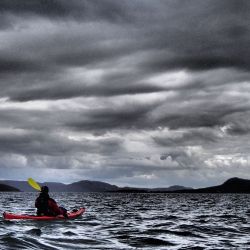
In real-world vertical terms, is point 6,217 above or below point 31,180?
below

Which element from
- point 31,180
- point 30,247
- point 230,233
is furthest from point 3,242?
point 31,180

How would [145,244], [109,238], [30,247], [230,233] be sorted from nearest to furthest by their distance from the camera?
[30,247] < [145,244] < [109,238] < [230,233]

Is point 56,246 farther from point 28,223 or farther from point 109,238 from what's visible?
point 28,223

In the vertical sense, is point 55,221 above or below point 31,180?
below

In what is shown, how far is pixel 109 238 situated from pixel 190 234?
449 cm

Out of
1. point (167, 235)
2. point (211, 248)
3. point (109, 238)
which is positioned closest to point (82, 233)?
point (109, 238)

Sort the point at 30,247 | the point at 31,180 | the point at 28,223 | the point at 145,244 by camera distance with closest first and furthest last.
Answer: the point at 30,247 → the point at 145,244 → the point at 28,223 → the point at 31,180

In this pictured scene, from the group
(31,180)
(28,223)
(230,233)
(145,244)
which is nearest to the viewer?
(145,244)

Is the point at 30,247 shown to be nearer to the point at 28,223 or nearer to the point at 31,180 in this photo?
the point at 28,223

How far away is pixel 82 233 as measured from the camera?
779 inches

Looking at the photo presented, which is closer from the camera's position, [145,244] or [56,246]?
[56,246]

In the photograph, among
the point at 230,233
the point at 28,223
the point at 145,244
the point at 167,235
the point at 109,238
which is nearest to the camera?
the point at 145,244

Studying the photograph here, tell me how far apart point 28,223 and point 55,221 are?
1.90m

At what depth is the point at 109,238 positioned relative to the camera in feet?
59.4
